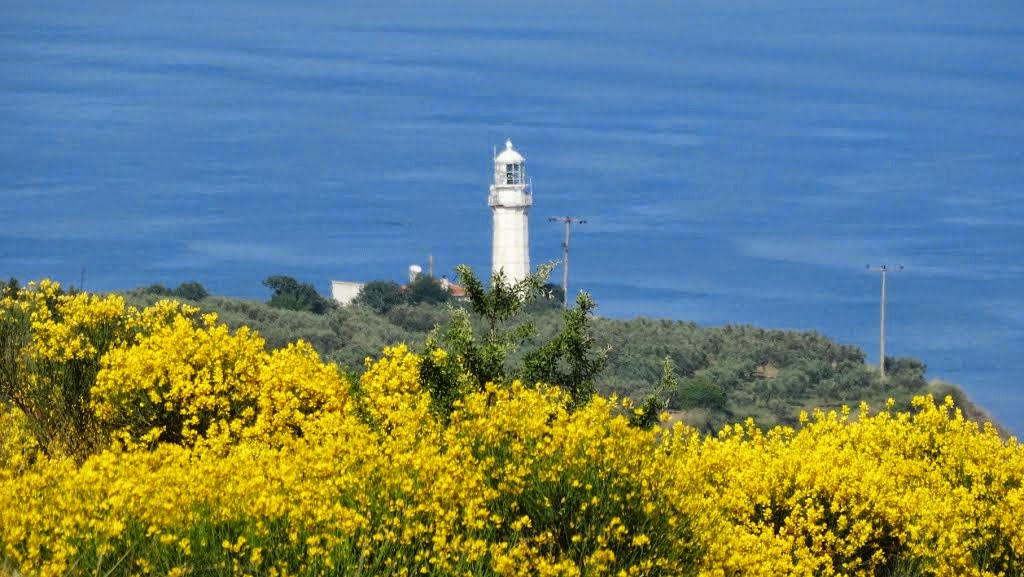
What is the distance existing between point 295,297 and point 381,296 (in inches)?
247

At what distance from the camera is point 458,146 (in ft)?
475

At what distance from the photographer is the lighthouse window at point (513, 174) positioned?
76812 mm

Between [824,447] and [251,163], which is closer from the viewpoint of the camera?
[824,447]

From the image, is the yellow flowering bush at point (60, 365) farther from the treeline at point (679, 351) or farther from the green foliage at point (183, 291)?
the green foliage at point (183, 291)

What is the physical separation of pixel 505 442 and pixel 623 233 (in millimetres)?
104207

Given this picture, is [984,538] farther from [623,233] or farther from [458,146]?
[458,146]

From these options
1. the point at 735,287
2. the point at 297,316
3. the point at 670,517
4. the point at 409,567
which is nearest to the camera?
the point at 409,567

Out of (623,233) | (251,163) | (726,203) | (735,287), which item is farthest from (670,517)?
(251,163)

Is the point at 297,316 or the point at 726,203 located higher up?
the point at 726,203

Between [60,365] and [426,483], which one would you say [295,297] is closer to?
[60,365]

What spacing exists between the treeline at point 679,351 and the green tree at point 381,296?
74mm

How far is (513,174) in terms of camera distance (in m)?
77.4

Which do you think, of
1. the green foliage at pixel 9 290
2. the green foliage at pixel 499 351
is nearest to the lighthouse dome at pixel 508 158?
the green foliage at pixel 9 290

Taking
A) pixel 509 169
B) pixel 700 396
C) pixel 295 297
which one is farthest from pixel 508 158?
pixel 700 396
